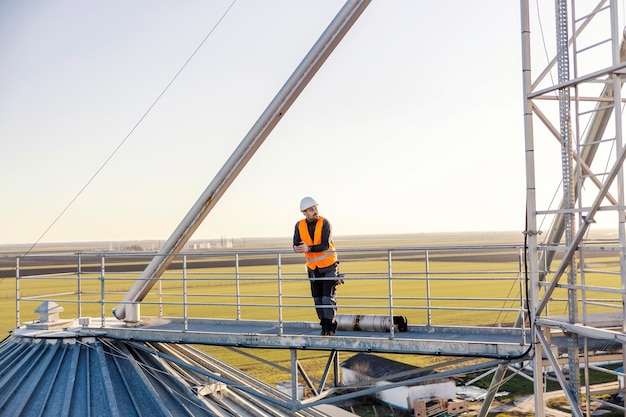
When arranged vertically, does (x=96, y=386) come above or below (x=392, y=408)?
above

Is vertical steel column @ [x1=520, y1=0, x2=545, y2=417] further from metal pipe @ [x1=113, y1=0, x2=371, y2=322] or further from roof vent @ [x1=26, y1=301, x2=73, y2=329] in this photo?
roof vent @ [x1=26, y1=301, x2=73, y2=329]

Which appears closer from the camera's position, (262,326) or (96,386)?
(96,386)

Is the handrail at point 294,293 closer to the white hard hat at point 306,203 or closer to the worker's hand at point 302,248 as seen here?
the worker's hand at point 302,248

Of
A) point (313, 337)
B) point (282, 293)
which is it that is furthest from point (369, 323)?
point (282, 293)

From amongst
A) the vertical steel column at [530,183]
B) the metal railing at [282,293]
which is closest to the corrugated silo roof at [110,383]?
the metal railing at [282,293]

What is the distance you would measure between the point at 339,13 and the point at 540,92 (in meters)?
3.61

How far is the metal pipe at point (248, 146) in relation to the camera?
34.3 feet

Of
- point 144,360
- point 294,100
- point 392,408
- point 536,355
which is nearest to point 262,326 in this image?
point 144,360

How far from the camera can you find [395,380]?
20891mm

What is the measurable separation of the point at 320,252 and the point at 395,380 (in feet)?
39.9

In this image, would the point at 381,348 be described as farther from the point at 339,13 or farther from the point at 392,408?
the point at 392,408

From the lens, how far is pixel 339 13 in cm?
1040

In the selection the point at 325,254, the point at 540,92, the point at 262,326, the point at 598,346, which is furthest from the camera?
the point at 262,326

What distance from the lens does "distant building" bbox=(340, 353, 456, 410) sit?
845 inches
